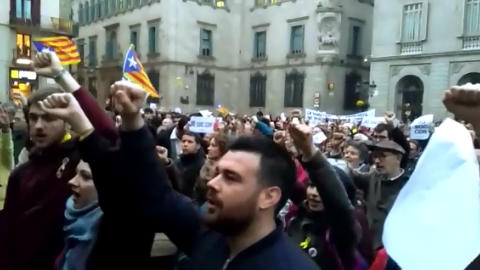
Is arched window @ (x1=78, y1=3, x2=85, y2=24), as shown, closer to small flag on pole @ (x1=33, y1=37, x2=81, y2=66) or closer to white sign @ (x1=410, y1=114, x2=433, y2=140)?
small flag on pole @ (x1=33, y1=37, x2=81, y2=66)

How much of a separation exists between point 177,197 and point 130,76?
26.0 feet

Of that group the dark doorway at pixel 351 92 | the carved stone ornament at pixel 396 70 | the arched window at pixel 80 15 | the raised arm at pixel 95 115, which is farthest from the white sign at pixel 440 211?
the arched window at pixel 80 15

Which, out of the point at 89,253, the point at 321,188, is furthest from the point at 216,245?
the point at 321,188

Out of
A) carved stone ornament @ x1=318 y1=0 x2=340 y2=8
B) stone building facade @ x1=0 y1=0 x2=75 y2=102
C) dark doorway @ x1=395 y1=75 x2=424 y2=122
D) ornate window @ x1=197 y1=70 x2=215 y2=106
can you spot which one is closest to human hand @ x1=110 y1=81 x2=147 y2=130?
dark doorway @ x1=395 y1=75 x2=424 y2=122

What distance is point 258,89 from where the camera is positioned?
3962 centimetres

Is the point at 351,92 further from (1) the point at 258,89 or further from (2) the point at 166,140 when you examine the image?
(2) the point at 166,140

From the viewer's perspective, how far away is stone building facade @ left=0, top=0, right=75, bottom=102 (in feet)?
107

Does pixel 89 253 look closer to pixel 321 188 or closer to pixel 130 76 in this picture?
pixel 321 188

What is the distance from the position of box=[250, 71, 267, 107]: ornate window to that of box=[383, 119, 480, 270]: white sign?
37.3m

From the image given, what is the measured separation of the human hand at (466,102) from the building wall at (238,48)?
33.4 metres

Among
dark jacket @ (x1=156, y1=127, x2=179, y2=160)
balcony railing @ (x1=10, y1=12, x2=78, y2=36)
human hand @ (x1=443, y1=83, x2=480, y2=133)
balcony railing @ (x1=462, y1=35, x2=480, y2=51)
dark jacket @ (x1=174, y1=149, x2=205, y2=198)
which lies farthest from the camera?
balcony railing @ (x1=10, y1=12, x2=78, y2=36)

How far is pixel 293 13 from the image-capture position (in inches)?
1468

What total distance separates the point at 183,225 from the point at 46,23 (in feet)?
115

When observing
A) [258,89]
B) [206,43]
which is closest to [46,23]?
[206,43]
